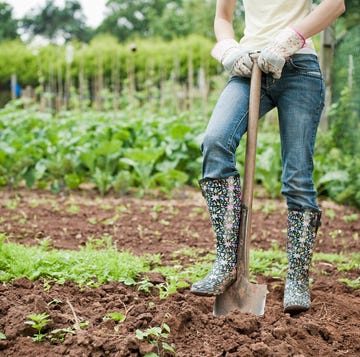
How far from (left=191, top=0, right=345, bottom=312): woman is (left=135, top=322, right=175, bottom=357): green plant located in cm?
43

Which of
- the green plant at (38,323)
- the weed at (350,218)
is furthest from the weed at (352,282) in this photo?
the weed at (350,218)

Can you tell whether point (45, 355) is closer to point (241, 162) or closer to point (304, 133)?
point (304, 133)

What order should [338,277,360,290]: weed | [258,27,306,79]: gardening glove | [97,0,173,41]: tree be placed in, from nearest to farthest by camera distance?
[258,27,306,79]: gardening glove
[338,277,360,290]: weed
[97,0,173,41]: tree

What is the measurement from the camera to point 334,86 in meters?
6.94

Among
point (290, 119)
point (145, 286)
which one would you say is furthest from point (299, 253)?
point (145, 286)

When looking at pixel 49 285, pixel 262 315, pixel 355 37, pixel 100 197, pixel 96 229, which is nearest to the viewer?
pixel 262 315

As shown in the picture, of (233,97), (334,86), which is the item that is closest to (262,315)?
(233,97)

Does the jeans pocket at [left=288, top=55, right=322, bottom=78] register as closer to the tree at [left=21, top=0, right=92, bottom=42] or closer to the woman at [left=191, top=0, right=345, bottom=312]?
the woman at [left=191, top=0, right=345, bottom=312]

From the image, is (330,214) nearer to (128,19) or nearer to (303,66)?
(303,66)

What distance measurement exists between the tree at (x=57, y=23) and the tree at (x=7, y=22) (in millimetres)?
1419

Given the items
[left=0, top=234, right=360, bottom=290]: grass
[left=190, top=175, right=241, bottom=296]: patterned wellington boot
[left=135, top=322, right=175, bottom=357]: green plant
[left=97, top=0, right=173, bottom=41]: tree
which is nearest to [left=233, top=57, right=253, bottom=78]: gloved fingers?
[left=190, top=175, right=241, bottom=296]: patterned wellington boot

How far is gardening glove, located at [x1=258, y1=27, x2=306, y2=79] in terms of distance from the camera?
99.2 inches

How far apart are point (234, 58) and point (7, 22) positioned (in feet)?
142

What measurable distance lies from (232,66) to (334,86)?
14.9 ft
